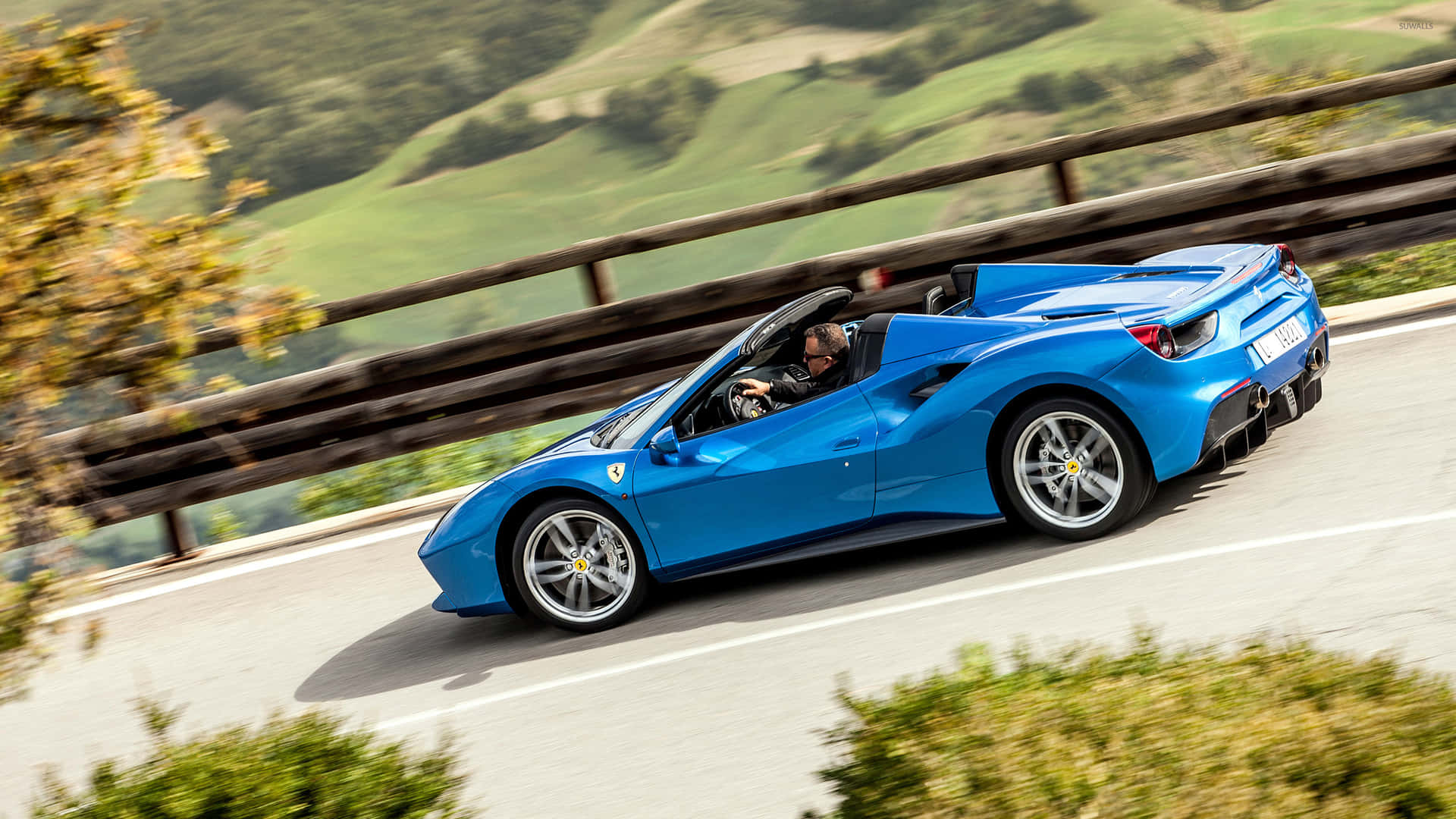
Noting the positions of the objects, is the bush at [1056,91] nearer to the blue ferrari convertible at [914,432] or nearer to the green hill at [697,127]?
the green hill at [697,127]

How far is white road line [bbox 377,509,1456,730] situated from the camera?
524 centimetres

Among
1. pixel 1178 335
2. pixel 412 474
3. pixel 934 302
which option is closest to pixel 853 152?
pixel 412 474

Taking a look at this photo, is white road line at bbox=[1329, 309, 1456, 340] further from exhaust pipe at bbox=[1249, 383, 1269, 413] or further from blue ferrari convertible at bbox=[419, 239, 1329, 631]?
exhaust pipe at bbox=[1249, 383, 1269, 413]

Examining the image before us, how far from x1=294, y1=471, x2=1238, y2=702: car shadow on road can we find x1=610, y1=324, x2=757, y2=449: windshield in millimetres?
771

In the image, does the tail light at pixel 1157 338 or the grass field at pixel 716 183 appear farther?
the grass field at pixel 716 183

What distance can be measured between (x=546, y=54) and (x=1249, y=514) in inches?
1292

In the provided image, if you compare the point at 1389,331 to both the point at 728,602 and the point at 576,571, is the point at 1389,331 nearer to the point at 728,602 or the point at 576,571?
the point at 728,602

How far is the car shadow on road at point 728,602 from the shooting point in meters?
5.90

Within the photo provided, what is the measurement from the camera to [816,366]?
616cm

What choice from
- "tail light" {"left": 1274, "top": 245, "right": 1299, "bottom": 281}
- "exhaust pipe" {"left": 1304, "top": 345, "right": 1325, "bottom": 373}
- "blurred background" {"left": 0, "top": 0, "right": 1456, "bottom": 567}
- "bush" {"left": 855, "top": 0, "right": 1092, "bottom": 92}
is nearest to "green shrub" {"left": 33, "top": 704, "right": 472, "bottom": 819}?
"exhaust pipe" {"left": 1304, "top": 345, "right": 1325, "bottom": 373}

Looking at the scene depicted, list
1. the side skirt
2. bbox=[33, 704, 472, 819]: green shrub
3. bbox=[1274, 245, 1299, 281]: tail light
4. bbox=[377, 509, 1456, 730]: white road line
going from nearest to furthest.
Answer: bbox=[33, 704, 472, 819]: green shrub → bbox=[377, 509, 1456, 730]: white road line → the side skirt → bbox=[1274, 245, 1299, 281]: tail light

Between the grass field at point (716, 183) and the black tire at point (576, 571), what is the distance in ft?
51.3

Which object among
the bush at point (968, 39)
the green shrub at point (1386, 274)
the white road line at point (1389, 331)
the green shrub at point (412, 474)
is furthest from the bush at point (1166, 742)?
the bush at point (968, 39)

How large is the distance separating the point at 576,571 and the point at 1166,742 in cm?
383
